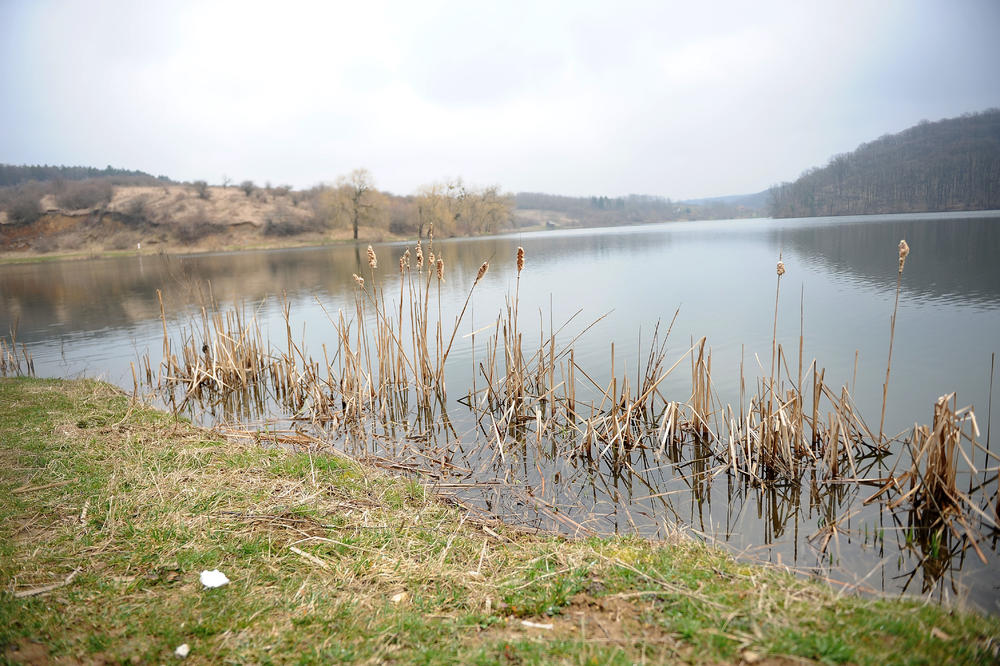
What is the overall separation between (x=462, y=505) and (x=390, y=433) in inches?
114

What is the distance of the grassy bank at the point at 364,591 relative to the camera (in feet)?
8.25

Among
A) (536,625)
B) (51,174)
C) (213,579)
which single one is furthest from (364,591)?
(51,174)

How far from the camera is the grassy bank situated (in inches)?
99.0

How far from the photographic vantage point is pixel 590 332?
1308 cm

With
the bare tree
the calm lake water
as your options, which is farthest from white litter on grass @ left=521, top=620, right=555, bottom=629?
the bare tree

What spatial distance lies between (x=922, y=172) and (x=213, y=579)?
70198 millimetres

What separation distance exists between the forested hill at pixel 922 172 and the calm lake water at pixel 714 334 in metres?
21.5

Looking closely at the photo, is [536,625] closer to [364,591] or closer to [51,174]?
[364,591]

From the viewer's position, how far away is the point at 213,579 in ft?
10.6

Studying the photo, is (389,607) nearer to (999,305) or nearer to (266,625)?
(266,625)

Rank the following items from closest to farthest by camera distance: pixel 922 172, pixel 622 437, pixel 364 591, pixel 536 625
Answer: pixel 536 625
pixel 364 591
pixel 622 437
pixel 922 172

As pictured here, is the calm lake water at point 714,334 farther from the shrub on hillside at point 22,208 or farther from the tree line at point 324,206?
the shrub on hillside at point 22,208

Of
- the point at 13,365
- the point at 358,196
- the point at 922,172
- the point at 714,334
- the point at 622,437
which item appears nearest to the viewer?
the point at 622,437

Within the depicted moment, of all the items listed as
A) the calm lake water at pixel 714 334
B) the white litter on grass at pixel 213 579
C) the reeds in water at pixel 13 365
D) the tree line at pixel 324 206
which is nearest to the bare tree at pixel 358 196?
the tree line at pixel 324 206
